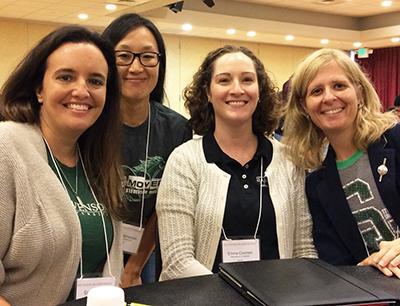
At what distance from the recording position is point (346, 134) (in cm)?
184

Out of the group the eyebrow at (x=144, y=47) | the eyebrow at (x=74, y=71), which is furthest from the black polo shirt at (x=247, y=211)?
the eyebrow at (x=144, y=47)

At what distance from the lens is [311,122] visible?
2002mm

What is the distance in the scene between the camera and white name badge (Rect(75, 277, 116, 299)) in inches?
58.5

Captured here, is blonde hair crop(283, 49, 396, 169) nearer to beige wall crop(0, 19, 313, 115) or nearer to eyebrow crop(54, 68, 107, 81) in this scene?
eyebrow crop(54, 68, 107, 81)

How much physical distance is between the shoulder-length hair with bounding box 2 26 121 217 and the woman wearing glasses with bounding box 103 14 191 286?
0.29m

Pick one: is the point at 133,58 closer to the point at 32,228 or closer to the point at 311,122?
the point at 311,122

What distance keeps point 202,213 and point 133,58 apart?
755 millimetres

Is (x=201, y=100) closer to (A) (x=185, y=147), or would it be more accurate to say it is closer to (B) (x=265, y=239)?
(A) (x=185, y=147)

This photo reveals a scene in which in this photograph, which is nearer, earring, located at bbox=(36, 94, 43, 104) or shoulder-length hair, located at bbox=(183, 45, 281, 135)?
earring, located at bbox=(36, 94, 43, 104)

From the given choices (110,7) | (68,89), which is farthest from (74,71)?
(110,7)

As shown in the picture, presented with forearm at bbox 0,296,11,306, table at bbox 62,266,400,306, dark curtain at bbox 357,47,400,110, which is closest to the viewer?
table at bbox 62,266,400,306

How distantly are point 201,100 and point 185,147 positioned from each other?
0.27 metres

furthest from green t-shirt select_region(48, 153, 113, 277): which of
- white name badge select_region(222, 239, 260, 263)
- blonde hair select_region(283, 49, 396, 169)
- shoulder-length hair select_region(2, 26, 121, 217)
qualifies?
blonde hair select_region(283, 49, 396, 169)

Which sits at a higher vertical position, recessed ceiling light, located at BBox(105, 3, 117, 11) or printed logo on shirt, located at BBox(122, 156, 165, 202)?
recessed ceiling light, located at BBox(105, 3, 117, 11)
